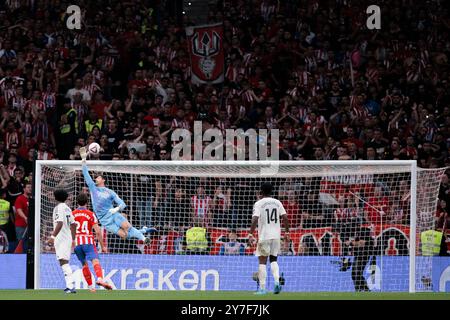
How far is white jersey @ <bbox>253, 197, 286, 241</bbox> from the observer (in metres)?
18.4

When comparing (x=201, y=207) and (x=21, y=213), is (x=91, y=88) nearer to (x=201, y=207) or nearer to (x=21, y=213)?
(x=21, y=213)

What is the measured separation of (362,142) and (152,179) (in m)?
5.34

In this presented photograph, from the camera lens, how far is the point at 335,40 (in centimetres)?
2830

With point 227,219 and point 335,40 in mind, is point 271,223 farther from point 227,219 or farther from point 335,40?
point 335,40

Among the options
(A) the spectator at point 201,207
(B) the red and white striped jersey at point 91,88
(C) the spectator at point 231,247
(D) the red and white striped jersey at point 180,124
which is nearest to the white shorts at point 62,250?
(A) the spectator at point 201,207

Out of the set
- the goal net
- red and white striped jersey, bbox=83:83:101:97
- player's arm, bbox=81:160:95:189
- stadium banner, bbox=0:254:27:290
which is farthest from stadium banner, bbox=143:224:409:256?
red and white striped jersey, bbox=83:83:101:97

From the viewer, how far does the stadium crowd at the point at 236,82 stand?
24875 millimetres

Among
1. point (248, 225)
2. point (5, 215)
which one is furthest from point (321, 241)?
point (5, 215)

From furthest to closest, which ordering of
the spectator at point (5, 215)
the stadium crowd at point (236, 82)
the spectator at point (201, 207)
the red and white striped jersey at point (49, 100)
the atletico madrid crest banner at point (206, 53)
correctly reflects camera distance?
the atletico madrid crest banner at point (206, 53) < the red and white striped jersey at point (49, 100) < the stadium crowd at point (236, 82) < the spectator at point (5, 215) < the spectator at point (201, 207)

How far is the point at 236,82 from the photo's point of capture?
2742 centimetres

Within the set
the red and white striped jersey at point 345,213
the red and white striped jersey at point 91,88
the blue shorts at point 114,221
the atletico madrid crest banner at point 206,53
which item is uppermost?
the atletico madrid crest banner at point 206,53

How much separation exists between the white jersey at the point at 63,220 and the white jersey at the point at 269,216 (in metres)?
3.12

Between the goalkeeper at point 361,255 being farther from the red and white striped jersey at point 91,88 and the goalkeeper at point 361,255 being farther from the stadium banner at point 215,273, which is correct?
the red and white striped jersey at point 91,88

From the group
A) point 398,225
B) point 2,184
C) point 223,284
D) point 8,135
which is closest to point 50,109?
point 8,135
